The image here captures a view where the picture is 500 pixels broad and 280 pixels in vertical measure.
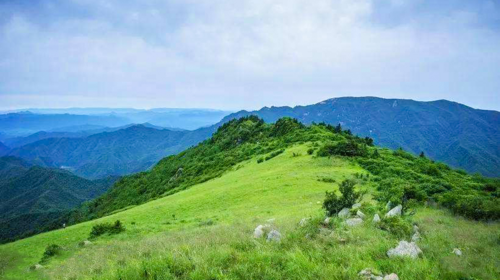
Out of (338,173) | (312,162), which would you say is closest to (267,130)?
(312,162)

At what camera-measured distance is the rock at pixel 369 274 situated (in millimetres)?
7745

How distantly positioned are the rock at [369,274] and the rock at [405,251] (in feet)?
4.48

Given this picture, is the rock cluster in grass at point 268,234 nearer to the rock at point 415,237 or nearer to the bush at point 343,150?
the rock at point 415,237

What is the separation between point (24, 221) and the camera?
6599 inches

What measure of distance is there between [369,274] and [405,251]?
1897mm

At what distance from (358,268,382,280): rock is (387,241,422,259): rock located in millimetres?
1366

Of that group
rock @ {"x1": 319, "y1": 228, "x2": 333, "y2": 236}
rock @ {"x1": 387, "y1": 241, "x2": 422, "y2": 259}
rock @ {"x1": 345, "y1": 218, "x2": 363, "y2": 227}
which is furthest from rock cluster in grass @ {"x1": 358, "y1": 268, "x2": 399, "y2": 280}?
rock @ {"x1": 345, "y1": 218, "x2": 363, "y2": 227}

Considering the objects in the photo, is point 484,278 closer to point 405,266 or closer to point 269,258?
point 405,266

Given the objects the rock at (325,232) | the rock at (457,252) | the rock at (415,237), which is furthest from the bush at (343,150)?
the rock at (457,252)

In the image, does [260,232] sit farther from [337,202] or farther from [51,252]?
[51,252]

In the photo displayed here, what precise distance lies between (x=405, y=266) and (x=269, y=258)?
3.66 metres

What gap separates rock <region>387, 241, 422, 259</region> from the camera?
8.91 meters

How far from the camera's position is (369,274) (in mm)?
7930

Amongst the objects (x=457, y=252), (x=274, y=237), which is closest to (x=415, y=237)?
(x=457, y=252)
